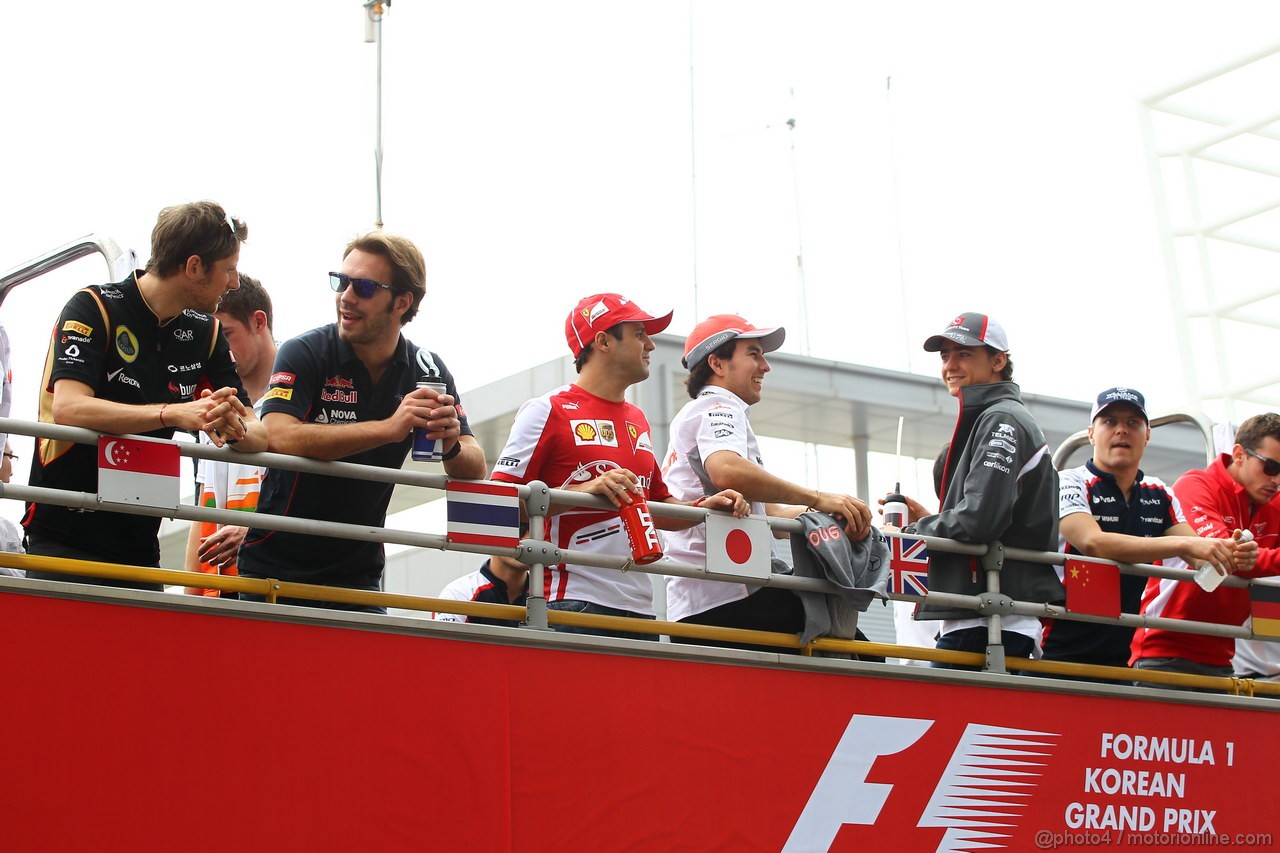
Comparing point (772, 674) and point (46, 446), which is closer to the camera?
point (46, 446)

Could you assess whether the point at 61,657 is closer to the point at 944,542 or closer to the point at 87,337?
the point at 87,337

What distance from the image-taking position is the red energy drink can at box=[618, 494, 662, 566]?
184 inches

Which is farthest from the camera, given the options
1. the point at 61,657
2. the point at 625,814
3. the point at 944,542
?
the point at 944,542

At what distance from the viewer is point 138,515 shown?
4336 mm

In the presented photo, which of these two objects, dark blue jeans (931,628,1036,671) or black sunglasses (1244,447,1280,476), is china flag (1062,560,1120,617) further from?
black sunglasses (1244,447,1280,476)

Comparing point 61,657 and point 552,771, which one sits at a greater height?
point 61,657

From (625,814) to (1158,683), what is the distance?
2664 millimetres

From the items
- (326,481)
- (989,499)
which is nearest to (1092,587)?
(989,499)

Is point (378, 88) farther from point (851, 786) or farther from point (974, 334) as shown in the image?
point (851, 786)

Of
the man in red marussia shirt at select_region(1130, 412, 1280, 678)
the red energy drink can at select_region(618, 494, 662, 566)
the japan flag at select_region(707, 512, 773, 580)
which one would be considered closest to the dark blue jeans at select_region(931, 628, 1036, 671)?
the man in red marussia shirt at select_region(1130, 412, 1280, 678)

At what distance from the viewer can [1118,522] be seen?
21.2ft

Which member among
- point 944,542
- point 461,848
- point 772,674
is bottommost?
point 461,848

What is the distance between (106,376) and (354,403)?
31.6 inches

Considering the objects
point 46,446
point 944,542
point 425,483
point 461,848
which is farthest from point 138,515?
point 944,542
